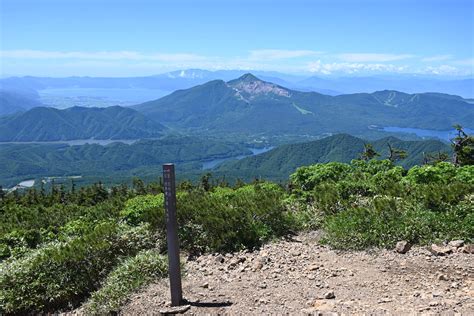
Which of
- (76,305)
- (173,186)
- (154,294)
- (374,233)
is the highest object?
(173,186)

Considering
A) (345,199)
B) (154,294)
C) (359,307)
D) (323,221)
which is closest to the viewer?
(359,307)

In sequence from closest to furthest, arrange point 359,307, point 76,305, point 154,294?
1. point 359,307
2. point 154,294
3. point 76,305

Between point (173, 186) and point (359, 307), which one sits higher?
point (173, 186)

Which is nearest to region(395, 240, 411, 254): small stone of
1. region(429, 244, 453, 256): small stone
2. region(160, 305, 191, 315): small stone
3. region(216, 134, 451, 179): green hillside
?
region(429, 244, 453, 256): small stone

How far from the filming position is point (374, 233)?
7.53 meters

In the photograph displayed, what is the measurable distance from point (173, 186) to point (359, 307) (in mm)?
2810

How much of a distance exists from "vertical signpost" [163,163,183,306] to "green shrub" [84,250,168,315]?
1063 millimetres

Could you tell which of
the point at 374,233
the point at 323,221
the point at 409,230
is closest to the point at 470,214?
the point at 409,230

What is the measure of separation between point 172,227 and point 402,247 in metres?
3.72

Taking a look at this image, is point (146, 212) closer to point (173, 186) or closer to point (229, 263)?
point (229, 263)

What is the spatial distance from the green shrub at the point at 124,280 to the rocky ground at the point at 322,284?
19cm

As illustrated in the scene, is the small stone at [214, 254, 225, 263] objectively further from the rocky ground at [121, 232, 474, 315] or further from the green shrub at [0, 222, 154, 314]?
the green shrub at [0, 222, 154, 314]

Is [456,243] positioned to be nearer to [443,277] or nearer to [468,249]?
[468,249]

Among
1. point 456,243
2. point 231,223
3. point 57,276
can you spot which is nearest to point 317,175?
point 231,223
